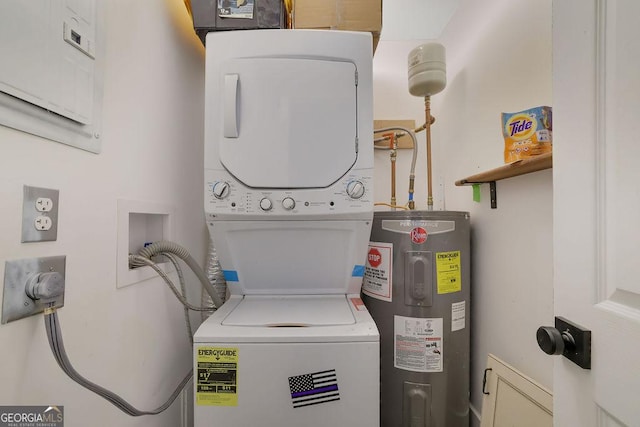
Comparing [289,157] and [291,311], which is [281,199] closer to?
[289,157]

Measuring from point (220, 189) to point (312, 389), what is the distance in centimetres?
77

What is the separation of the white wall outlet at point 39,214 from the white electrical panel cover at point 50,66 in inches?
5.2

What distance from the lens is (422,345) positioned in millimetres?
1255

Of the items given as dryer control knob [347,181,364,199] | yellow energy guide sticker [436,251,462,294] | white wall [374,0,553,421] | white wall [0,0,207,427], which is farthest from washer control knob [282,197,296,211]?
white wall [374,0,553,421]

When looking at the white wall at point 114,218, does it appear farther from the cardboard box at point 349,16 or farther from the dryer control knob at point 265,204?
the cardboard box at point 349,16

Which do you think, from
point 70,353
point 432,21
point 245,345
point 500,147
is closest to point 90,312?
point 70,353

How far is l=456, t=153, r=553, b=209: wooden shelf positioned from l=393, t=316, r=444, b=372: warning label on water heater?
2.16 feet

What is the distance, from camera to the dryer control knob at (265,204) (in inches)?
40.9

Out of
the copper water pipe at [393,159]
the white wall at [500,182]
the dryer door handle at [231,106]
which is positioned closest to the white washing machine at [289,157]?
the dryer door handle at [231,106]

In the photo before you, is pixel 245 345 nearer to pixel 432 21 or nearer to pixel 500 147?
pixel 500 147

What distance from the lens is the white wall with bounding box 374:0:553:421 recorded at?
3.46 ft

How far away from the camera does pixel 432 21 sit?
1.76 meters

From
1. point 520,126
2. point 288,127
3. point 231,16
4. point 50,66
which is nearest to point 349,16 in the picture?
point 231,16

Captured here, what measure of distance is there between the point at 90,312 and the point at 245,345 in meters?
0.43
